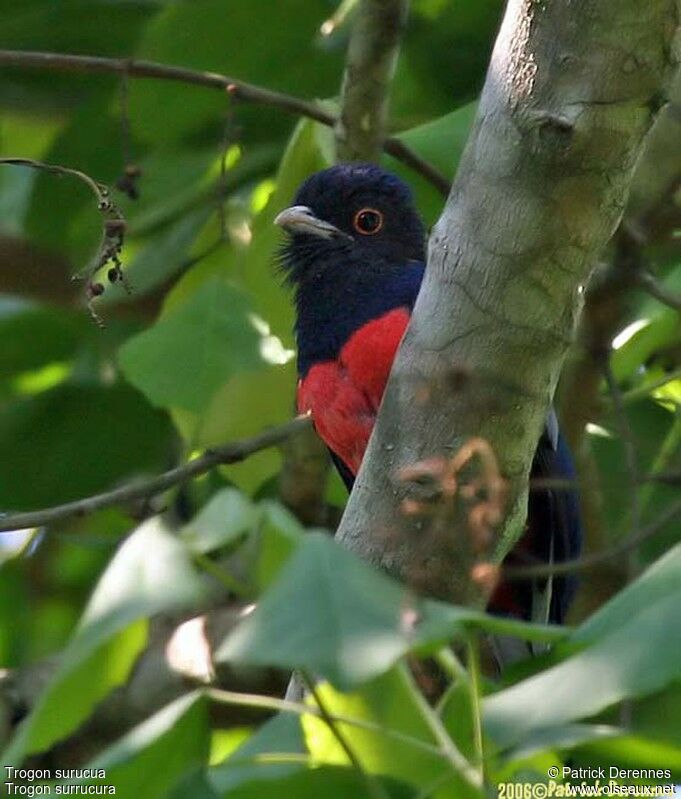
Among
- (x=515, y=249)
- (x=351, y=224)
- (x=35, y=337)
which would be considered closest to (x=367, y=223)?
(x=351, y=224)

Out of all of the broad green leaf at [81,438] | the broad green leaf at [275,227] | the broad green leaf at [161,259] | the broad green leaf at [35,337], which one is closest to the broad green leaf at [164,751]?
the broad green leaf at [275,227]

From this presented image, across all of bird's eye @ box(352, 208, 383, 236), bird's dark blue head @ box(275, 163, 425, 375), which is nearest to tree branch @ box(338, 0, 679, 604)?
bird's dark blue head @ box(275, 163, 425, 375)

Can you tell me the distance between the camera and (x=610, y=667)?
232cm

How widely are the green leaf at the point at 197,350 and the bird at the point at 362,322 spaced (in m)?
0.58

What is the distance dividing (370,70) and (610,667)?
2.94 m

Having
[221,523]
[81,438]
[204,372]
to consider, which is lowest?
[81,438]

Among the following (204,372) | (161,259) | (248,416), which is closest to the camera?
(204,372)

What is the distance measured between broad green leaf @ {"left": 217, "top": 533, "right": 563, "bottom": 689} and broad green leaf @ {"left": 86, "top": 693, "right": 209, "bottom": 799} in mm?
386

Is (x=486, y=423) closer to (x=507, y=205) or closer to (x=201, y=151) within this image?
(x=507, y=205)

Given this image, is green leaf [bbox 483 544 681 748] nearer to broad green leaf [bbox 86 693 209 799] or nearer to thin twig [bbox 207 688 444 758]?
thin twig [bbox 207 688 444 758]

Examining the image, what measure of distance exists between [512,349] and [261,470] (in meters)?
1.96

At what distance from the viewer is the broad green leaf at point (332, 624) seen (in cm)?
205

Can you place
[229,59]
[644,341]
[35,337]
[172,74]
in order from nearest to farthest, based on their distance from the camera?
[172,74] < [644,341] < [229,59] < [35,337]

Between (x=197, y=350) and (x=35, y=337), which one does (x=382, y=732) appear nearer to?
(x=197, y=350)
